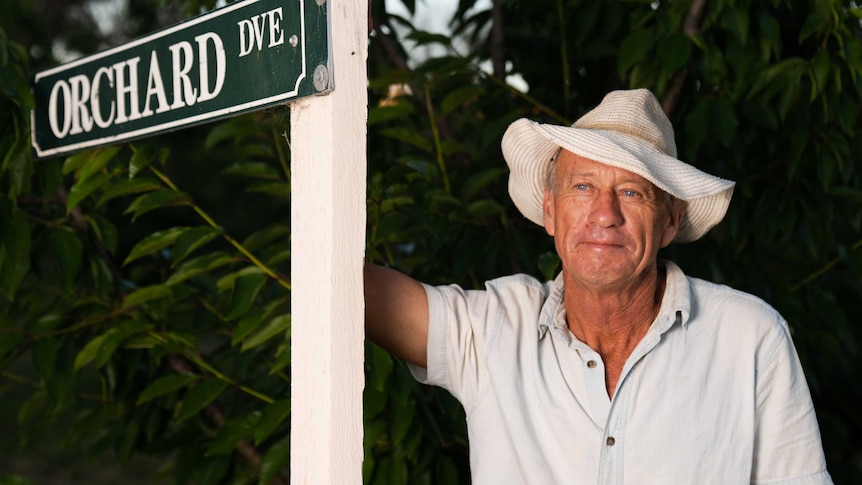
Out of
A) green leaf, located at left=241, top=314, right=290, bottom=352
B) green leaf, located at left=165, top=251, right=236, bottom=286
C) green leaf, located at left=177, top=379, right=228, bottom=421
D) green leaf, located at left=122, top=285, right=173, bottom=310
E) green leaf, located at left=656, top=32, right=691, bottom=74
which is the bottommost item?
green leaf, located at left=177, top=379, right=228, bottom=421

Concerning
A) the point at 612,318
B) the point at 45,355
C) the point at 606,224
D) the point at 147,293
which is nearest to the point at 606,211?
the point at 606,224

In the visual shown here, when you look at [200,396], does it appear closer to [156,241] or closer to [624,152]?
[156,241]

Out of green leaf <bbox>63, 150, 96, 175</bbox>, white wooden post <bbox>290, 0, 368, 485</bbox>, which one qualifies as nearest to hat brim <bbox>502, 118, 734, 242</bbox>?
white wooden post <bbox>290, 0, 368, 485</bbox>

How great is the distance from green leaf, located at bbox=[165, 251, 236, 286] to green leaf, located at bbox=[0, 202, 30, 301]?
1.09 ft

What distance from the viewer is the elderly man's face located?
172cm

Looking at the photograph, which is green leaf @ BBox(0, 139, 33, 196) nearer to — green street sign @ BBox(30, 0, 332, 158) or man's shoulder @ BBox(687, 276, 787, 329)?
green street sign @ BBox(30, 0, 332, 158)

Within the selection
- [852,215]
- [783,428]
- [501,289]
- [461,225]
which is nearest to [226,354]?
[461,225]

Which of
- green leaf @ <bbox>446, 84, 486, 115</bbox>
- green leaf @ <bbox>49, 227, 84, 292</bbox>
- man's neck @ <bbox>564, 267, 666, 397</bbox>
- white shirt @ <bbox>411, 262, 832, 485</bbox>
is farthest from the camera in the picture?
green leaf @ <bbox>446, 84, 486, 115</bbox>

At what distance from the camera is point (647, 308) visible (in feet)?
5.96

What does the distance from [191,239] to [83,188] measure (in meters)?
0.28

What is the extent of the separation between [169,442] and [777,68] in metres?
1.65

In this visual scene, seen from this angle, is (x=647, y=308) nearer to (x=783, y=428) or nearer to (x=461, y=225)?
(x=783, y=428)

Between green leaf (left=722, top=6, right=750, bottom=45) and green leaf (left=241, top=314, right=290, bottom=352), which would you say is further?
green leaf (left=722, top=6, right=750, bottom=45)

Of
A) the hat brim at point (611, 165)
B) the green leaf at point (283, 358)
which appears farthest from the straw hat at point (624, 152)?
the green leaf at point (283, 358)
